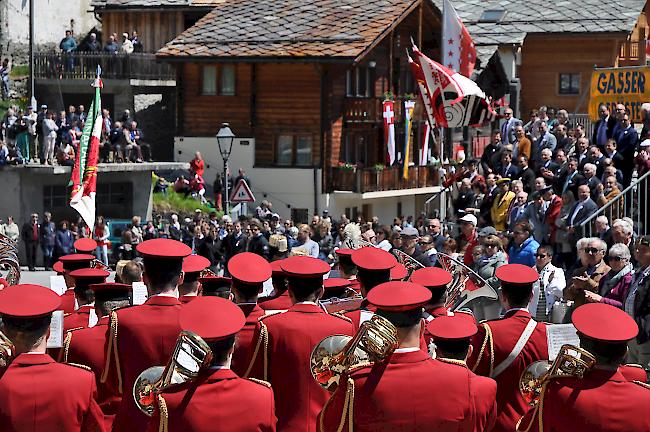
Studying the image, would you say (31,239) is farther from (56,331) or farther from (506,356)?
(506,356)

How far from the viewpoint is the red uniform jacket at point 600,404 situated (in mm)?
5836

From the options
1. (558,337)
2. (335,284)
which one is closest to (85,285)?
(335,284)

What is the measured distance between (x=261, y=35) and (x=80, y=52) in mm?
6258

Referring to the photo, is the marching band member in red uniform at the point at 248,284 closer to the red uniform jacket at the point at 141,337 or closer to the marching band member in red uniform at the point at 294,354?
the marching band member in red uniform at the point at 294,354

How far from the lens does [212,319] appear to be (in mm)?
5719

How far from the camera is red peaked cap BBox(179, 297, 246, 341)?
5625mm

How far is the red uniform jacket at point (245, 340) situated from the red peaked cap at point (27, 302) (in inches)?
51.4

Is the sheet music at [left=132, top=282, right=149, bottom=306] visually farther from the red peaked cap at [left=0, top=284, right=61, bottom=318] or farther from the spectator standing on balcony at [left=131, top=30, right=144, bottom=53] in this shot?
the spectator standing on balcony at [left=131, top=30, right=144, bottom=53]

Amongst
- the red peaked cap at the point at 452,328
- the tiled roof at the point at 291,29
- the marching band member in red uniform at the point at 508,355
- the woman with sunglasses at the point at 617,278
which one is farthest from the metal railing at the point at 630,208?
the tiled roof at the point at 291,29

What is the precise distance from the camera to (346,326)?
7230 millimetres

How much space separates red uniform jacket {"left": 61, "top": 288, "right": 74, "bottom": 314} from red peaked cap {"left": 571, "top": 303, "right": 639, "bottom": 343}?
460 cm

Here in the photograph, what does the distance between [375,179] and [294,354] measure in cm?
3392

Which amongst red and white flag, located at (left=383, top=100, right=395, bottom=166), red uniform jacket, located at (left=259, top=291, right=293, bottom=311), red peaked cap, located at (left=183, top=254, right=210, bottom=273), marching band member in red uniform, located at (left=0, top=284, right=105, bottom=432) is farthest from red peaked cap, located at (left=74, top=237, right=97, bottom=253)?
red and white flag, located at (left=383, top=100, right=395, bottom=166)

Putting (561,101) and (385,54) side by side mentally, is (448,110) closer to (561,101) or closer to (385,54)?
(385,54)
